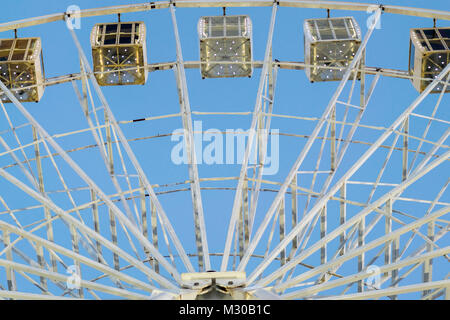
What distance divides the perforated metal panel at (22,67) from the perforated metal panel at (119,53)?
7.40ft

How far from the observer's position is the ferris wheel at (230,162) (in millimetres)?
21344

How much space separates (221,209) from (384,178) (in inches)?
508

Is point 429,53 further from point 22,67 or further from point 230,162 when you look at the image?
point 22,67

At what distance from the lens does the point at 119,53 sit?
3291 cm

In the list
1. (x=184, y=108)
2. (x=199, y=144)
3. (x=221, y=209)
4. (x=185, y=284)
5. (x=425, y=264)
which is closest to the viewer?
(x=185, y=284)

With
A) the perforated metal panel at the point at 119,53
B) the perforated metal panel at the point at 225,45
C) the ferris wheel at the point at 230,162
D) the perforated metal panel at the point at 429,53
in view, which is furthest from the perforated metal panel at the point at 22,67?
the perforated metal panel at the point at 429,53

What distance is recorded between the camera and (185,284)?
20.0m

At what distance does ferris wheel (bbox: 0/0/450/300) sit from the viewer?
70.0 feet

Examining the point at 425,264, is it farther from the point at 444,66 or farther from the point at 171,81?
the point at 171,81

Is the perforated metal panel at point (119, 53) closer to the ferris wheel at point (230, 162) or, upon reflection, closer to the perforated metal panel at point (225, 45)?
the ferris wheel at point (230, 162)

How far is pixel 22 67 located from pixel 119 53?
3.71 metres

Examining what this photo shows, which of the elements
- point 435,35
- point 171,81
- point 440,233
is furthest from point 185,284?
point 171,81

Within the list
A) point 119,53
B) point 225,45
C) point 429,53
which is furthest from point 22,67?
point 429,53

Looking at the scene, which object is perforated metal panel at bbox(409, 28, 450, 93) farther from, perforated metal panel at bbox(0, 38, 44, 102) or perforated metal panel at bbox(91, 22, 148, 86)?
perforated metal panel at bbox(0, 38, 44, 102)
